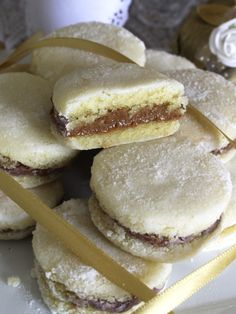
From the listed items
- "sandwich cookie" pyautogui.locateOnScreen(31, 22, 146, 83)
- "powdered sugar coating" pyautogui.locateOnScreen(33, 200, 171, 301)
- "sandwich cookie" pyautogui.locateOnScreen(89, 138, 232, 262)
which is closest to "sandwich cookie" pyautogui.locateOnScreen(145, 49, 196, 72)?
"sandwich cookie" pyautogui.locateOnScreen(31, 22, 146, 83)

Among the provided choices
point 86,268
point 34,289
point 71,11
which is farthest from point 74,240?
point 71,11

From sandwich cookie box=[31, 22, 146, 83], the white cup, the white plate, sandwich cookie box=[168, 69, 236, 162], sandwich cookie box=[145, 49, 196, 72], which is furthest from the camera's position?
the white cup

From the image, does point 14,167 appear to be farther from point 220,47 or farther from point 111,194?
point 220,47

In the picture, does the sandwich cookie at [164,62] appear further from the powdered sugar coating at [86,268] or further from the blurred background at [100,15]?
the powdered sugar coating at [86,268]

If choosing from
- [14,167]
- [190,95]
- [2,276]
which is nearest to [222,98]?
[190,95]

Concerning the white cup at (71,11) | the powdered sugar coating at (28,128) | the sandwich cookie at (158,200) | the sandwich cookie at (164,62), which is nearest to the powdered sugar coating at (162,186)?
the sandwich cookie at (158,200)

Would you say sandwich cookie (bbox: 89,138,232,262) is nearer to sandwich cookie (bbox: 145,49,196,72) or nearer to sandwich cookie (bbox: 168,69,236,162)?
sandwich cookie (bbox: 168,69,236,162)

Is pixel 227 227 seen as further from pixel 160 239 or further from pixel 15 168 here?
pixel 15 168
